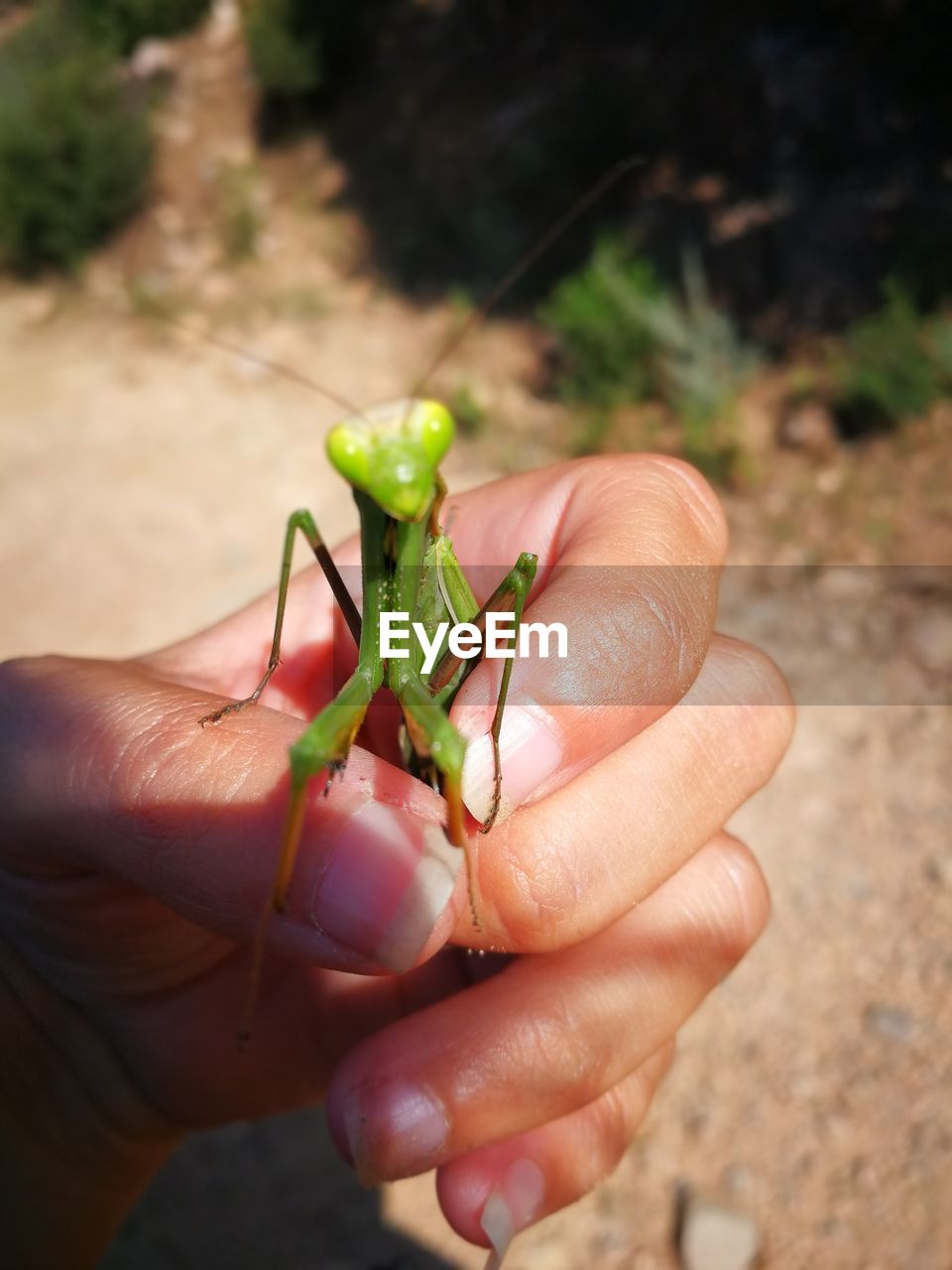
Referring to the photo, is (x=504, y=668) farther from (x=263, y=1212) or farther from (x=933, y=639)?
(x=933, y=639)

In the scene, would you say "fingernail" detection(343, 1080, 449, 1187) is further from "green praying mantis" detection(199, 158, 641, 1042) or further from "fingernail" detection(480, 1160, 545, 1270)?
"green praying mantis" detection(199, 158, 641, 1042)

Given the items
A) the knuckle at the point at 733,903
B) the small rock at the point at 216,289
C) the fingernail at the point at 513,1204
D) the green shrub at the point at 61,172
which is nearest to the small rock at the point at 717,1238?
the fingernail at the point at 513,1204

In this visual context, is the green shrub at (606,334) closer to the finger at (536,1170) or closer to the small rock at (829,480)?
the small rock at (829,480)

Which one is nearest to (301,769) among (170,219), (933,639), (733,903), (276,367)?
(276,367)

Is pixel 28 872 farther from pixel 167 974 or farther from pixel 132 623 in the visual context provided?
pixel 132 623

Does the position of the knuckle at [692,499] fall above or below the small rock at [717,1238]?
above

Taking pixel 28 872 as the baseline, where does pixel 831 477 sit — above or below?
below

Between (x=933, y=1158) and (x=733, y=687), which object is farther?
(x=933, y=1158)

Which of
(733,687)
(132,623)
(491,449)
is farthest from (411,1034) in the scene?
(491,449)
